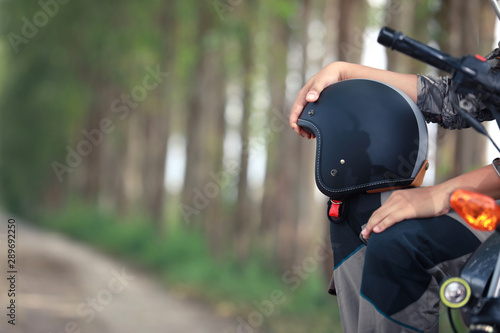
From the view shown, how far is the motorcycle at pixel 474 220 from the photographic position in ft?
5.63

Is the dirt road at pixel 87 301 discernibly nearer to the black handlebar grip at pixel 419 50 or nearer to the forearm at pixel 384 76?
the forearm at pixel 384 76

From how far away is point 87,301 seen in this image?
332 inches

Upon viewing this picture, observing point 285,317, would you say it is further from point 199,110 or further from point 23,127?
point 23,127

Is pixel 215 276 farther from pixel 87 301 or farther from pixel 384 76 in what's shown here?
pixel 384 76

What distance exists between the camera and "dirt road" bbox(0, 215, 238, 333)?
6941 millimetres

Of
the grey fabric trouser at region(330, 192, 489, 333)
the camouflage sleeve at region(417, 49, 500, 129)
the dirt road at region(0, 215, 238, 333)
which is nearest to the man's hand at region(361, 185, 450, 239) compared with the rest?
the grey fabric trouser at region(330, 192, 489, 333)

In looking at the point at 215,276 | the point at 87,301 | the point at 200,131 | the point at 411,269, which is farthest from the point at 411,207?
the point at 200,131

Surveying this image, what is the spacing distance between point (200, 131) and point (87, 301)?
6.79 meters

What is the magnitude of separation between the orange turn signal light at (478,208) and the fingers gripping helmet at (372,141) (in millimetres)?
467

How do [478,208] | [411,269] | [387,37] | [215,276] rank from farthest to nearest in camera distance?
[215,276] < [411,269] < [387,37] < [478,208]

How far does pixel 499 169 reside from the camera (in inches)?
79.7

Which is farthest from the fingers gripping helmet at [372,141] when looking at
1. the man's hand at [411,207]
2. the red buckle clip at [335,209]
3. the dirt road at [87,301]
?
the dirt road at [87,301]

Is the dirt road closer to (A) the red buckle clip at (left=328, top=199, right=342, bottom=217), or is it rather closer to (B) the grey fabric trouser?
(A) the red buckle clip at (left=328, top=199, right=342, bottom=217)

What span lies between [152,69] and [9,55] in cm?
782
